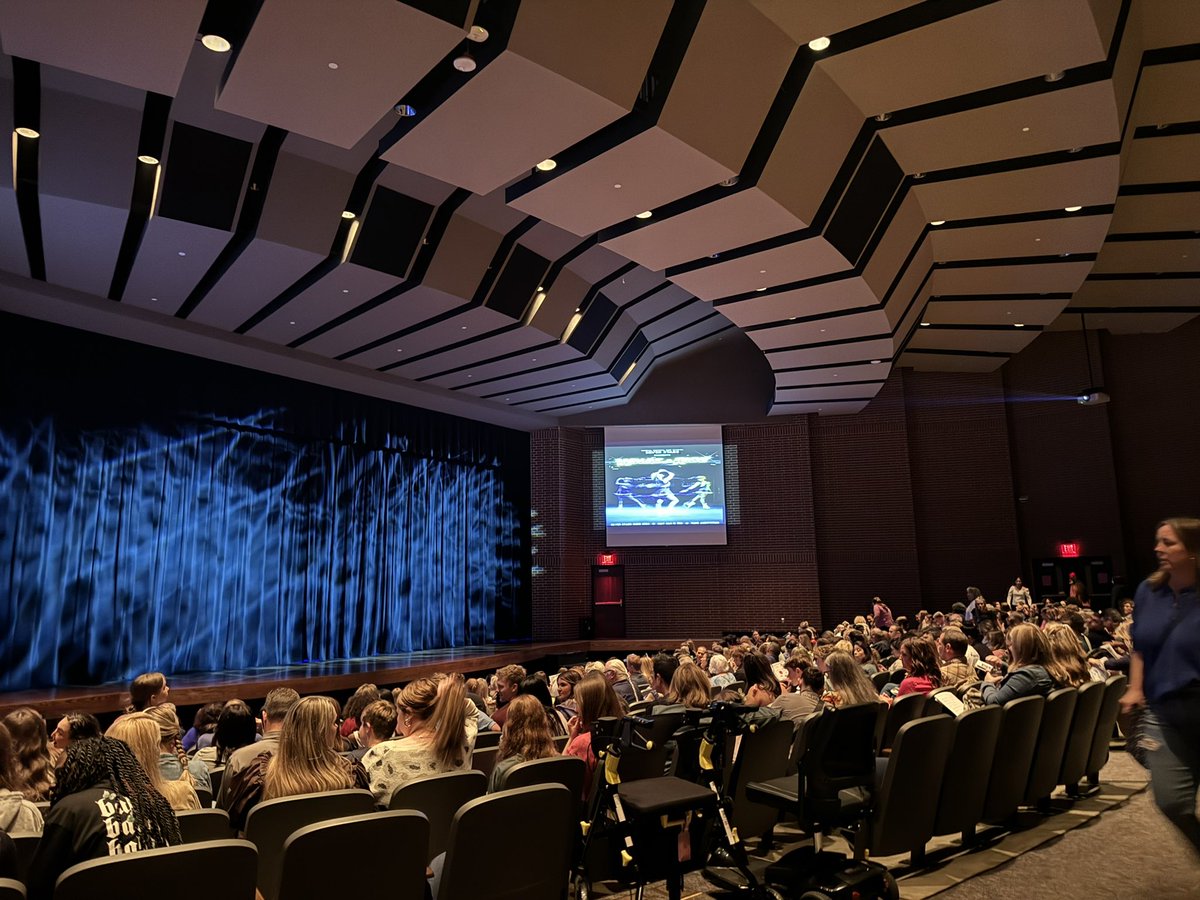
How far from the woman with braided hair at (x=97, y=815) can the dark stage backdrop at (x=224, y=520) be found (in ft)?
33.1

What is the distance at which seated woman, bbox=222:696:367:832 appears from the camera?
3.01m

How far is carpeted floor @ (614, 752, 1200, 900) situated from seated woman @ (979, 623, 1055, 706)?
714 mm

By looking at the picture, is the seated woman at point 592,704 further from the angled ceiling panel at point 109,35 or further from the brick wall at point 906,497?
the brick wall at point 906,497

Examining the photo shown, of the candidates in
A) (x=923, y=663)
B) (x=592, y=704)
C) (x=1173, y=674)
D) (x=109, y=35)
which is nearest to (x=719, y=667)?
(x=923, y=663)

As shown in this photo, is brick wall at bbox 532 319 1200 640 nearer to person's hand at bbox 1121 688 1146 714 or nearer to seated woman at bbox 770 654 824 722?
seated woman at bbox 770 654 824 722

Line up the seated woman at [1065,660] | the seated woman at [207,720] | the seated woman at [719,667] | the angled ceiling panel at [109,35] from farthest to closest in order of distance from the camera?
the seated woman at [719,667]
the seated woman at [207,720]
the angled ceiling panel at [109,35]
the seated woman at [1065,660]

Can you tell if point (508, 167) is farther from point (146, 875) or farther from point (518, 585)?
point (518, 585)

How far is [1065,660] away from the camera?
16.0ft

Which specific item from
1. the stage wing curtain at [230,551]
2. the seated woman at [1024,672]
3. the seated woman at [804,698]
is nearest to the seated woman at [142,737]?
the seated woman at [804,698]

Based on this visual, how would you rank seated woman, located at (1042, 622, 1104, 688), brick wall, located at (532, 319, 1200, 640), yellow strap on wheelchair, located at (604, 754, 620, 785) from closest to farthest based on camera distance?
yellow strap on wheelchair, located at (604, 754, 620, 785) < seated woman, located at (1042, 622, 1104, 688) < brick wall, located at (532, 319, 1200, 640)

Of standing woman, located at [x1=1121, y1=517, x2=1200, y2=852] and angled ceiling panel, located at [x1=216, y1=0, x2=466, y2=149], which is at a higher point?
angled ceiling panel, located at [x1=216, y1=0, x2=466, y2=149]

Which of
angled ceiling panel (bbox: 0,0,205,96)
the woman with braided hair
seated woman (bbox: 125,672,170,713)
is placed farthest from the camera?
seated woman (bbox: 125,672,170,713)

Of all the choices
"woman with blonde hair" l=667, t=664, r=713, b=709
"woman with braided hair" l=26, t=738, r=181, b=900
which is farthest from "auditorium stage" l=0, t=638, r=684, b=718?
"woman with braided hair" l=26, t=738, r=181, b=900

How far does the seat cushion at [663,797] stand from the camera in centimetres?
285
